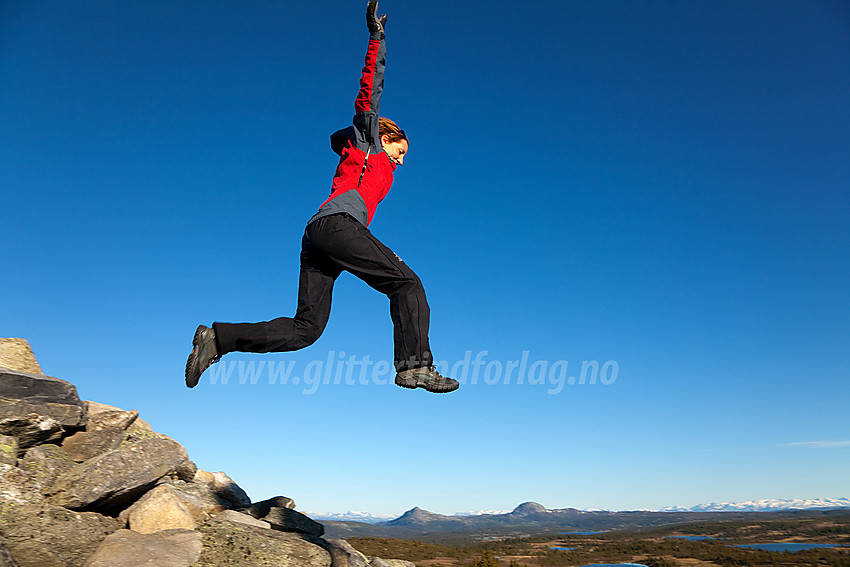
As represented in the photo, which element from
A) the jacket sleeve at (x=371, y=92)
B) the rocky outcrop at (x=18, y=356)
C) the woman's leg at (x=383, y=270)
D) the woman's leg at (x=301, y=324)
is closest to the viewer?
the woman's leg at (x=383, y=270)

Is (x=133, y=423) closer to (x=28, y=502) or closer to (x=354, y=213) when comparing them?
(x=28, y=502)

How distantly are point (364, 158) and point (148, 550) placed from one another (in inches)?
209

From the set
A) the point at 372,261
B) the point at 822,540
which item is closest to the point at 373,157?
the point at 372,261

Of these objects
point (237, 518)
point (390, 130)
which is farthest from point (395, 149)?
point (237, 518)

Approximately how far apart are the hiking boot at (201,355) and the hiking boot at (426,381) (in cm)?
183

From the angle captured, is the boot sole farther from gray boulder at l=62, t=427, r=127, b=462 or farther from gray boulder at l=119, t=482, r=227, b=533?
gray boulder at l=62, t=427, r=127, b=462

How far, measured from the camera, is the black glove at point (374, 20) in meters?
5.38

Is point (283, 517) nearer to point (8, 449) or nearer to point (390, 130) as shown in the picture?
point (8, 449)

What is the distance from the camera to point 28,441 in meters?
7.52

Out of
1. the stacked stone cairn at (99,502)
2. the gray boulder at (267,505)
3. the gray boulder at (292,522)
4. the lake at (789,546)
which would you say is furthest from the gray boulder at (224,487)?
the lake at (789,546)

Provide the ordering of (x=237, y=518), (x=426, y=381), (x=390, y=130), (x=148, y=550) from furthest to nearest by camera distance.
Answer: (x=237, y=518) → (x=148, y=550) → (x=390, y=130) → (x=426, y=381)

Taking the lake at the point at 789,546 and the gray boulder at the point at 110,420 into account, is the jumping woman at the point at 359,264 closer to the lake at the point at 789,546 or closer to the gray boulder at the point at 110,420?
the gray boulder at the point at 110,420

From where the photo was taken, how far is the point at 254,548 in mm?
7695

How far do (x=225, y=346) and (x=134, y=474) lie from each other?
11.9 ft
